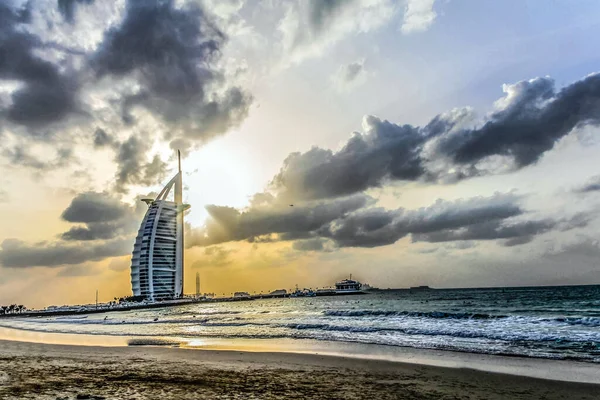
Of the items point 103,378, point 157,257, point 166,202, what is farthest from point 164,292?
point 103,378

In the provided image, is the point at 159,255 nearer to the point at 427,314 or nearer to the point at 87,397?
the point at 427,314

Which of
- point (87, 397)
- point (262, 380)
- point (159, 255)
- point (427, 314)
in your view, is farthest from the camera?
point (159, 255)

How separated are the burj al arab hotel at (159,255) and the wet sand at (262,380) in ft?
460

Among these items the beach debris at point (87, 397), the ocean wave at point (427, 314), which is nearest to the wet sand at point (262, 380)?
the beach debris at point (87, 397)

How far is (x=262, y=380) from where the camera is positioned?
499 inches

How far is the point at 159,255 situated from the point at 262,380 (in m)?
149

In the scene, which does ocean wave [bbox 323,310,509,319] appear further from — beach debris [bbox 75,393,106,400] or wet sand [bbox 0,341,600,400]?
beach debris [bbox 75,393,106,400]

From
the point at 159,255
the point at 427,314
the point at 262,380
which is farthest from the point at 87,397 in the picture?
the point at 159,255

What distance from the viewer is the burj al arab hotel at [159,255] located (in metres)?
151

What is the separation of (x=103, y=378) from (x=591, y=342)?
21605mm

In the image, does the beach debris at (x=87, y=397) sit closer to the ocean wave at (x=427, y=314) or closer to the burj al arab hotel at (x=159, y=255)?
the ocean wave at (x=427, y=314)

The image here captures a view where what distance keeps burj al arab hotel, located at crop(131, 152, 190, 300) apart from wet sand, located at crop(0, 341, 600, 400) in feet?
460

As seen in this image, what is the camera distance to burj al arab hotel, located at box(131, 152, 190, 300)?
151125 mm

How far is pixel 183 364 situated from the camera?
642 inches
